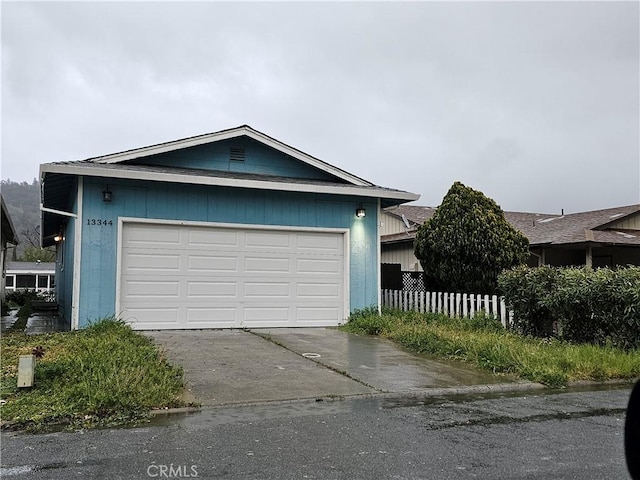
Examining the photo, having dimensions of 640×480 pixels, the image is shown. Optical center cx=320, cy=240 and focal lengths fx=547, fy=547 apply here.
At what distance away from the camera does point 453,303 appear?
11977 mm

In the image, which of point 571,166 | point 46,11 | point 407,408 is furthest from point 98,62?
point 571,166

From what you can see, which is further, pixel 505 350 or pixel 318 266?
pixel 318 266

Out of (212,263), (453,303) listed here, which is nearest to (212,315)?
(212,263)

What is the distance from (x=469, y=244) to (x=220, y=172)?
19.2 feet

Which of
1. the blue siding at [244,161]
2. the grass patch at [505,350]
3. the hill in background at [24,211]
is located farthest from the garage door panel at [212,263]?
the hill in background at [24,211]

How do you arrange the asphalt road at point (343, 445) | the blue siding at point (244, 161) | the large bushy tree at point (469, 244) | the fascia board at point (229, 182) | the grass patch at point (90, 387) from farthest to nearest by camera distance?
the large bushy tree at point (469, 244), the blue siding at point (244, 161), the fascia board at point (229, 182), the grass patch at point (90, 387), the asphalt road at point (343, 445)

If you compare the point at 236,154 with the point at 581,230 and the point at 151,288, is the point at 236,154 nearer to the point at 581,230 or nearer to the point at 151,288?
the point at 151,288

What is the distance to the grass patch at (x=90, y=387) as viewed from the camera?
4.81 metres

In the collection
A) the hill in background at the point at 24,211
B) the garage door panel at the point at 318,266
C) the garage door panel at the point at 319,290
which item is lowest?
the garage door panel at the point at 319,290

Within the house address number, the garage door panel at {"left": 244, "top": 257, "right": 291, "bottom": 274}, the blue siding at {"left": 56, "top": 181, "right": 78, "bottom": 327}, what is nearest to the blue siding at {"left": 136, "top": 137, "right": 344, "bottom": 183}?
the house address number

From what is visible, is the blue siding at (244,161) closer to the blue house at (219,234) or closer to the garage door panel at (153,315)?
the blue house at (219,234)

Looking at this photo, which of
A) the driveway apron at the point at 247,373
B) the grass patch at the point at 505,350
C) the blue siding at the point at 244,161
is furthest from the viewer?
the blue siding at the point at 244,161

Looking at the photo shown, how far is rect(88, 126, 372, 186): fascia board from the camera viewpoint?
36.4 feet

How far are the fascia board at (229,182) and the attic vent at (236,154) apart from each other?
1.49 meters
